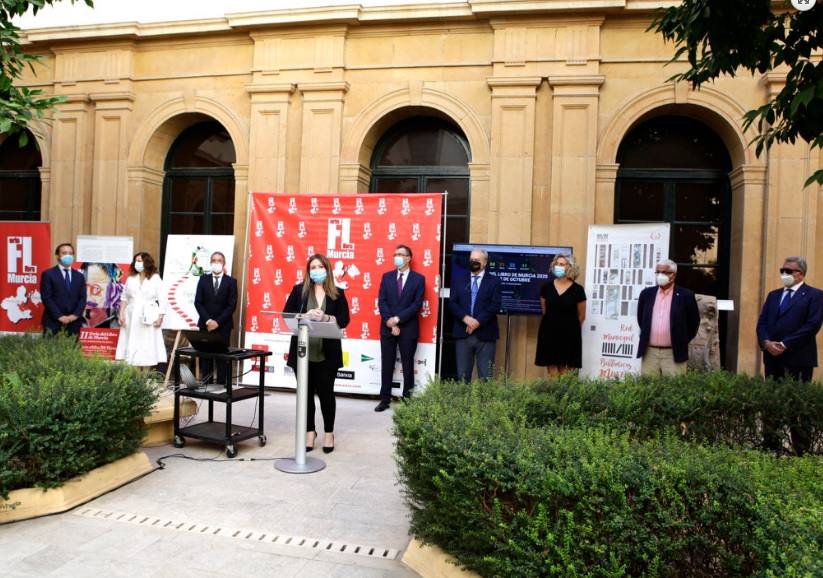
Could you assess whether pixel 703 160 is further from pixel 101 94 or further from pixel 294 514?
pixel 101 94

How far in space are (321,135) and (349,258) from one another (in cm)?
225

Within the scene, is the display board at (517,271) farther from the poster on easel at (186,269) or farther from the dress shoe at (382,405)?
the poster on easel at (186,269)

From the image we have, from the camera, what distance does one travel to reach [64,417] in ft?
15.3

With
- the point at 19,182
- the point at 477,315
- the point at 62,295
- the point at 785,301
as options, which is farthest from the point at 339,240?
the point at 19,182

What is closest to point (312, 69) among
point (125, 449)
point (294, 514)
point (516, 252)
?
point (516, 252)

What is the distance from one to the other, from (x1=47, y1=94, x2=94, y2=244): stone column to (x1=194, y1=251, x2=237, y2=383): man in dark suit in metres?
3.58

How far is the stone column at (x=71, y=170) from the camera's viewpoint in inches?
436

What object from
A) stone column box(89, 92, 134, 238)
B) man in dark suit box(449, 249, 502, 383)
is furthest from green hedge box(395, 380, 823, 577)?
stone column box(89, 92, 134, 238)

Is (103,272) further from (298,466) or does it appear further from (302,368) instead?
(298,466)

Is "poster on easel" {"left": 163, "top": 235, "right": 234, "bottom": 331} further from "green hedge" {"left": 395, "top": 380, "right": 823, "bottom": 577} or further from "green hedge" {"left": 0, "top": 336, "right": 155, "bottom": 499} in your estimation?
"green hedge" {"left": 395, "top": 380, "right": 823, "bottom": 577}

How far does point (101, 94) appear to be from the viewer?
433 inches

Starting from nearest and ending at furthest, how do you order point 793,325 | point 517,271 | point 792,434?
point 792,434 < point 793,325 < point 517,271

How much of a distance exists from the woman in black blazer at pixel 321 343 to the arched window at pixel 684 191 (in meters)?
5.51

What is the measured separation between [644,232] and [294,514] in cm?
Answer: 606
